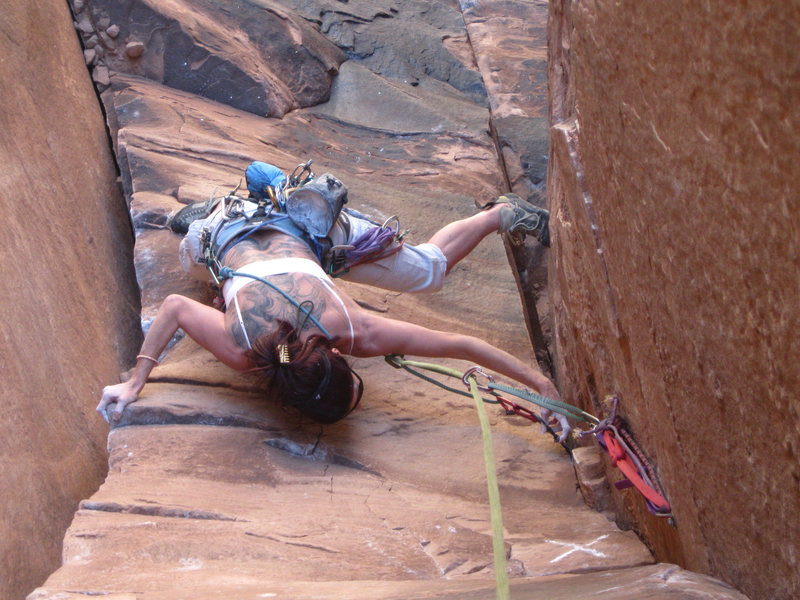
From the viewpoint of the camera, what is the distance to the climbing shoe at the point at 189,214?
9.89 ft

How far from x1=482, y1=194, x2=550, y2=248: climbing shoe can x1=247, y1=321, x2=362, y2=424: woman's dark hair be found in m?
1.20

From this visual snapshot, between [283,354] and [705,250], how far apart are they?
4.17 ft

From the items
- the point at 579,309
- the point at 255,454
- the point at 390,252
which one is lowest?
the point at 255,454

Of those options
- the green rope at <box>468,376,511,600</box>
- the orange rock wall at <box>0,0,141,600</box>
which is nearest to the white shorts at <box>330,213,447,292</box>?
the orange rock wall at <box>0,0,141,600</box>

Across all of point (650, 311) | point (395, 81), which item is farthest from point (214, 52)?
point (650, 311)

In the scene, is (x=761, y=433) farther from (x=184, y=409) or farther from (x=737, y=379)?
(x=184, y=409)

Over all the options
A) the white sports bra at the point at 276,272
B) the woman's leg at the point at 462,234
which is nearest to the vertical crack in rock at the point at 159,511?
the white sports bra at the point at 276,272

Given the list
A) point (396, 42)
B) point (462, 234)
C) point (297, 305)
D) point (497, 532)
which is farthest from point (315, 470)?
point (396, 42)

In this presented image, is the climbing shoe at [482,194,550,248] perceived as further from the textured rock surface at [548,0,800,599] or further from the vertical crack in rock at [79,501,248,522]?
the vertical crack in rock at [79,501,248,522]

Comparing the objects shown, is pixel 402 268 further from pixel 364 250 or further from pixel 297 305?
pixel 297 305

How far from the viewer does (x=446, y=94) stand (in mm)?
5207

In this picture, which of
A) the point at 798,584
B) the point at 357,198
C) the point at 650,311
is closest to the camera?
the point at 798,584

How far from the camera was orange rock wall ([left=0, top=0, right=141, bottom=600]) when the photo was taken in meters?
2.34

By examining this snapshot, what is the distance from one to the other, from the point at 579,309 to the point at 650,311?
69 cm
